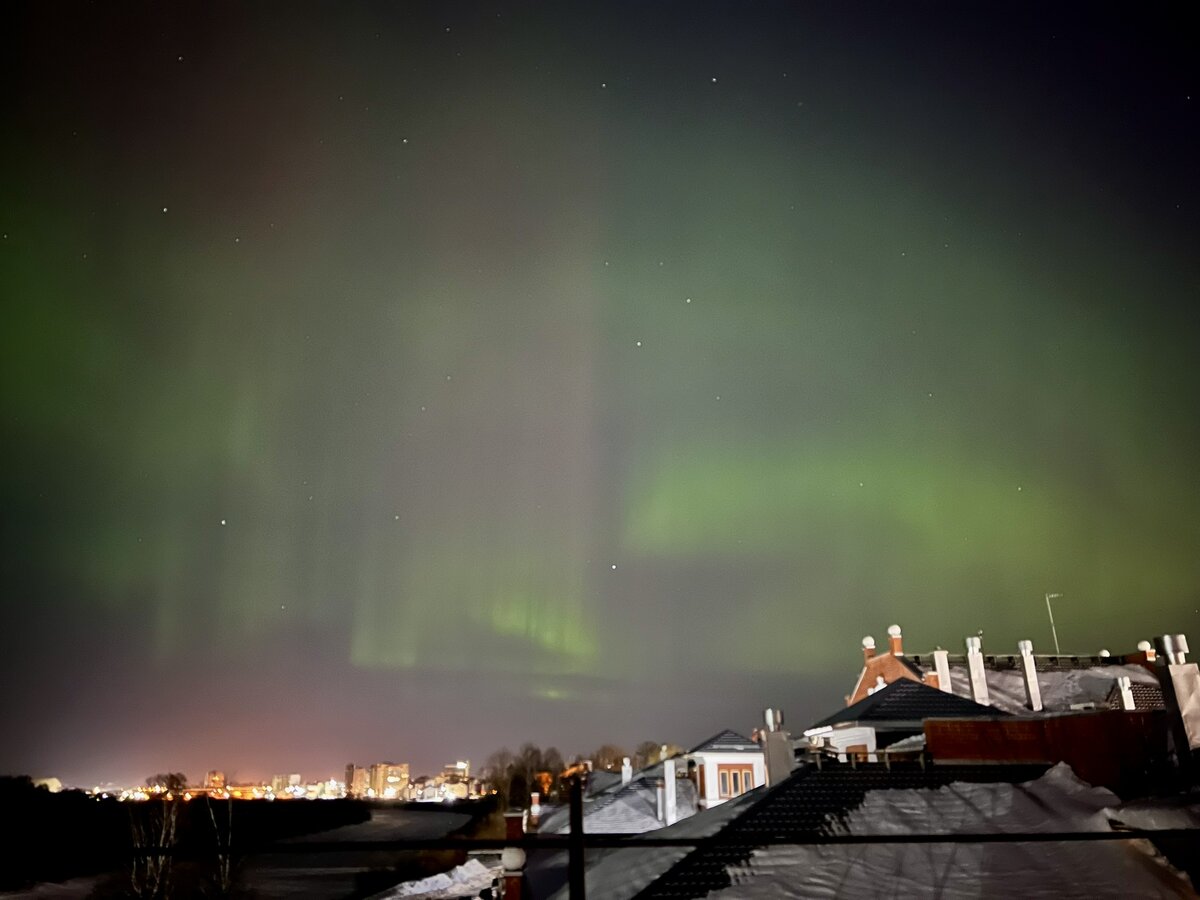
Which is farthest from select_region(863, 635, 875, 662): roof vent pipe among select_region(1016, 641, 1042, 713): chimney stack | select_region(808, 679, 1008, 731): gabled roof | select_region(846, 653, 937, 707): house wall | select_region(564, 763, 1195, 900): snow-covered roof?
select_region(564, 763, 1195, 900): snow-covered roof

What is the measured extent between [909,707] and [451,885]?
30655 millimetres

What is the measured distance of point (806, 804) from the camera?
949 inches

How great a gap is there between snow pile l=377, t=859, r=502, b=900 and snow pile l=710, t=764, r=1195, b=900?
27.2m

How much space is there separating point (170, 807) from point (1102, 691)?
182ft

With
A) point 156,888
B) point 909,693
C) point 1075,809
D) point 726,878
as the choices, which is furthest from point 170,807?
point 1075,809

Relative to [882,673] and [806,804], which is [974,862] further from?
[882,673]

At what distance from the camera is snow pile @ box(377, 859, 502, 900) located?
4308cm

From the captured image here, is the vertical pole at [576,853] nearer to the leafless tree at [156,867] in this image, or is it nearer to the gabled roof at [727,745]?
the leafless tree at [156,867]

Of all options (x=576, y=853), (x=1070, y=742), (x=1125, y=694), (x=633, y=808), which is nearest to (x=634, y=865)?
(x=1070, y=742)

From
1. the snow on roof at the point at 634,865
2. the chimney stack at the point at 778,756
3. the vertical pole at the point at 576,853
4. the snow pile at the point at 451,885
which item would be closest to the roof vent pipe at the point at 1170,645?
the chimney stack at the point at 778,756

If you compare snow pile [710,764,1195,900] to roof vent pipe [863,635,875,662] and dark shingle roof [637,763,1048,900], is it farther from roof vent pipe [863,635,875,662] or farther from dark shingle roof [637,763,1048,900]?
roof vent pipe [863,635,875,662]

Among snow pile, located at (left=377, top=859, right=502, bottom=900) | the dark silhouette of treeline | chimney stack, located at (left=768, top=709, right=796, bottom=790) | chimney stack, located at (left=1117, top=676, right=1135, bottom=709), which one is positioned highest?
chimney stack, located at (left=1117, top=676, right=1135, bottom=709)

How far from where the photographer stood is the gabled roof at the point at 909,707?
31916mm

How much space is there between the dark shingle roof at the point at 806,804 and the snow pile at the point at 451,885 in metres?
23.7
